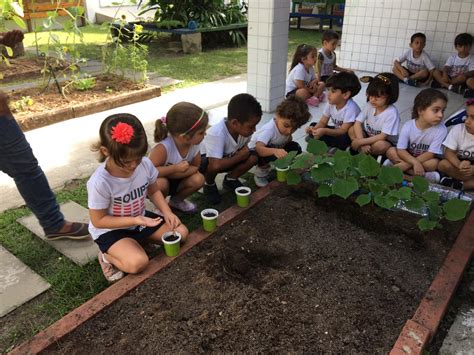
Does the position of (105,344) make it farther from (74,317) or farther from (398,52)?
(398,52)

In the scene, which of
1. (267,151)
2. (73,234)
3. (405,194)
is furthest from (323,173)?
(73,234)

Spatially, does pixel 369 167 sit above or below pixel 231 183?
above

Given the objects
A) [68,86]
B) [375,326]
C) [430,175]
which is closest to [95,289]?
[375,326]

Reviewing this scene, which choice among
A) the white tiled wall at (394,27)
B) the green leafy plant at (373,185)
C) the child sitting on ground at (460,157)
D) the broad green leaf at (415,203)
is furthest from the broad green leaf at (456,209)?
the white tiled wall at (394,27)

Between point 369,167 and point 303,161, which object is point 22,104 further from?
point 369,167

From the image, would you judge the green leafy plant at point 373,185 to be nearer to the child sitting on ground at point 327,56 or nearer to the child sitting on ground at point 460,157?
the child sitting on ground at point 460,157

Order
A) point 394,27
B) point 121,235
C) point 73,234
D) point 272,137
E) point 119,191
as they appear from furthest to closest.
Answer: point 394,27
point 272,137
point 73,234
point 121,235
point 119,191

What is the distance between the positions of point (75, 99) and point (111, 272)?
3639 millimetres

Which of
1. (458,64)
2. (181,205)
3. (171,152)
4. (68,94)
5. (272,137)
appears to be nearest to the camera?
(171,152)

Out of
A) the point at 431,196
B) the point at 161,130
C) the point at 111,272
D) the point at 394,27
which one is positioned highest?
the point at 394,27

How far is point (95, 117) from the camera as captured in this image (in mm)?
4996

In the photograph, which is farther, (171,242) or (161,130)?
(161,130)

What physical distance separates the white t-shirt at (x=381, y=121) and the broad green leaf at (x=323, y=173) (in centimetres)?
101

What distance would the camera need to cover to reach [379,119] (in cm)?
335
